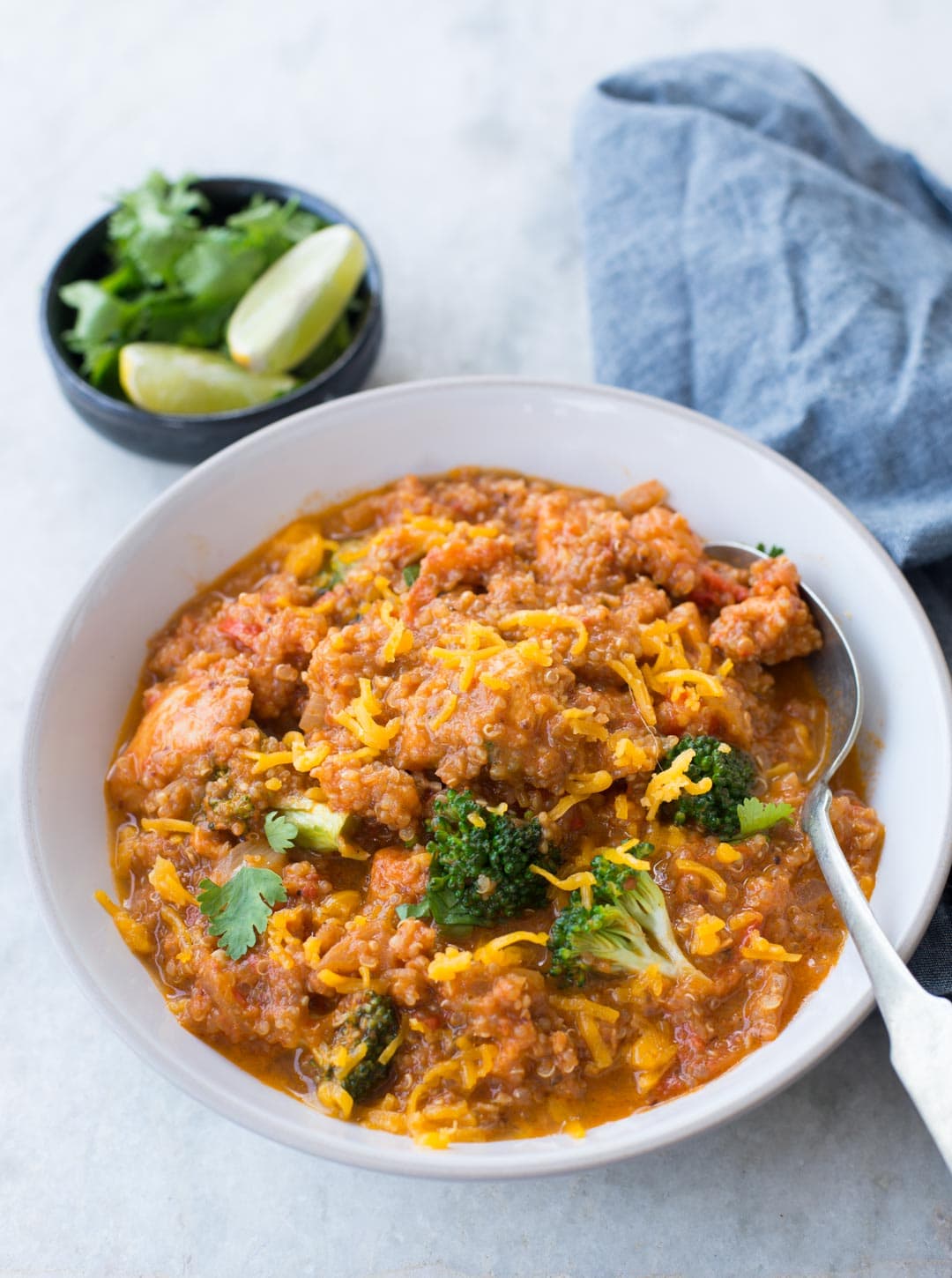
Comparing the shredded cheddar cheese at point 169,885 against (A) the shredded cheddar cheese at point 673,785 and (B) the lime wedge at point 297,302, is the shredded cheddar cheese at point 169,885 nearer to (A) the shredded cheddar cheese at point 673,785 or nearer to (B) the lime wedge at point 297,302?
(A) the shredded cheddar cheese at point 673,785

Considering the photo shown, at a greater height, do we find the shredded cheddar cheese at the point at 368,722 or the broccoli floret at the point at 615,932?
the shredded cheddar cheese at the point at 368,722

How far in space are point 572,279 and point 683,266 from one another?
1119 millimetres

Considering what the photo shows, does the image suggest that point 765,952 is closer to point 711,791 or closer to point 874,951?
point 874,951

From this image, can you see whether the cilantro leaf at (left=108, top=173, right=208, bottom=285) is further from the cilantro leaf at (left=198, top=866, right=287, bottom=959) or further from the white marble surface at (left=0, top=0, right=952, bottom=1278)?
the cilantro leaf at (left=198, top=866, right=287, bottom=959)

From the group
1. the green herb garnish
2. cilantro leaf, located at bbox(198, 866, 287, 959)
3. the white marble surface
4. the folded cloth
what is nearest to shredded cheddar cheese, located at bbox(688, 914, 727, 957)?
the white marble surface

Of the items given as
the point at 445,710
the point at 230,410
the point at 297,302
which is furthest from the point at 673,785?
the point at 297,302

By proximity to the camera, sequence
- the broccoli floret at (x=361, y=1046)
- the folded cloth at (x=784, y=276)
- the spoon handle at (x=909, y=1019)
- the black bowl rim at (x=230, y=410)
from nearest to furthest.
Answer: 1. the spoon handle at (x=909, y=1019)
2. the broccoli floret at (x=361, y=1046)
3. the folded cloth at (x=784, y=276)
4. the black bowl rim at (x=230, y=410)

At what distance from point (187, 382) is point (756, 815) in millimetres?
3702

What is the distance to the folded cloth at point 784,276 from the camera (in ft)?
19.3

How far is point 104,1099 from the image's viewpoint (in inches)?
203

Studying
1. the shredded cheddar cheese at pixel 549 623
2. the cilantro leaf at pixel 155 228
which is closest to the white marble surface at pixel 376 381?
the cilantro leaf at pixel 155 228

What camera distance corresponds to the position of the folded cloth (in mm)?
5895

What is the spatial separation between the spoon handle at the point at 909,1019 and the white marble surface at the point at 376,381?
104 centimetres

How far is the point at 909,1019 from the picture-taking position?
12.8ft
